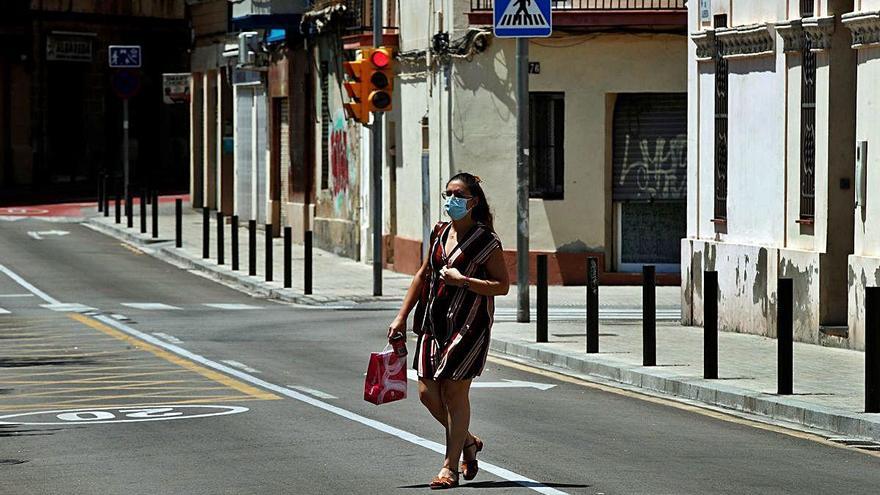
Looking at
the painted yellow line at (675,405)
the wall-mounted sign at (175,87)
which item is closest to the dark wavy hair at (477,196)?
the painted yellow line at (675,405)

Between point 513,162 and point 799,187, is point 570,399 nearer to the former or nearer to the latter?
point 799,187

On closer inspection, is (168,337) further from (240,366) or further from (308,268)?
(308,268)

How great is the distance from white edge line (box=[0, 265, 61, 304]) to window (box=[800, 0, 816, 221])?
35.6 feet

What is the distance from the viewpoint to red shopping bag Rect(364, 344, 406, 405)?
1120cm

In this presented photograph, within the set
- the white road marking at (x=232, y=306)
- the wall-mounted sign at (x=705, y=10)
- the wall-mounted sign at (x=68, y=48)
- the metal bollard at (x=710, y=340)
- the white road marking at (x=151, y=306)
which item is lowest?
the white road marking at (x=232, y=306)

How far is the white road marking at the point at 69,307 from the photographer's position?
83.0 ft

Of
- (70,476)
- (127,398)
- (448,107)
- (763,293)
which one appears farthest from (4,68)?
(70,476)

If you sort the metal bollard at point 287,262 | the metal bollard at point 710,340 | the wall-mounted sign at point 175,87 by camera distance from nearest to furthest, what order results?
the metal bollard at point 710,340, the metal bollard at point 287,262, the wall-mounted sign at point 175,87

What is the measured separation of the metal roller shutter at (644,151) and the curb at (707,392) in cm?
1034

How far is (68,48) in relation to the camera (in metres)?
58.7

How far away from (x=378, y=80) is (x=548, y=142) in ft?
13.1

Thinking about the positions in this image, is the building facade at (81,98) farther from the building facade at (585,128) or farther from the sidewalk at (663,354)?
the building facade at (585,128)

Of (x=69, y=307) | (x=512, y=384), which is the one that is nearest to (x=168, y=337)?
(x=69, y=307)

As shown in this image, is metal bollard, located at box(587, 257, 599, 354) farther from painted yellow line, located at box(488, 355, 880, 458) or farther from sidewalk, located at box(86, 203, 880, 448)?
painted yellow line, located at box(488, 355, 880, 458)
